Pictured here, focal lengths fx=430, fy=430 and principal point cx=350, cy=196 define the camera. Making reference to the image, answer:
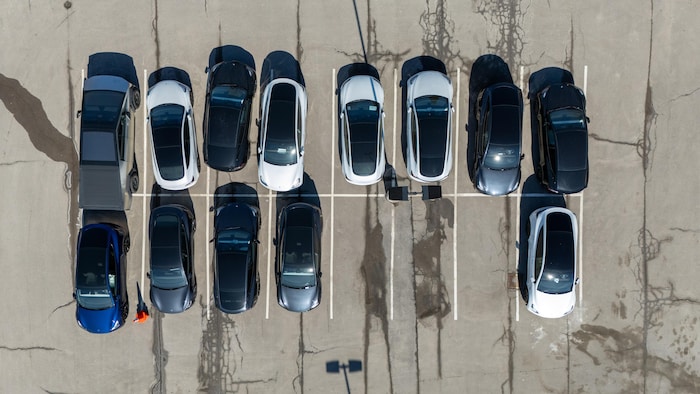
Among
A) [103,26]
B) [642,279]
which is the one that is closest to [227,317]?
[103,26]

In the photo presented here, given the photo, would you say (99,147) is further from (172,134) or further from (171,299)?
(171,299)

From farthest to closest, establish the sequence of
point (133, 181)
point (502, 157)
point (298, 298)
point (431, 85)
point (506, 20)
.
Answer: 1. point (506, 20)
2. point (133, 181)
3. point (298, 298)
4. point (431, 85)
5. point (502, 157)

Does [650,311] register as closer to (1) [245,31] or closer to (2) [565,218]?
(2) [565,218]

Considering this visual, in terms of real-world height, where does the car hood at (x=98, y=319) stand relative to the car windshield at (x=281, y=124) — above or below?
below

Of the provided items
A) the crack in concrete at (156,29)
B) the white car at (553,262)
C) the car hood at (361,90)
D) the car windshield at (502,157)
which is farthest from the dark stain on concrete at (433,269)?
the crack in concrete at (156,29)

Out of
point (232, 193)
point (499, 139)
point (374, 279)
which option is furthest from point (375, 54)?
point (374, 279)

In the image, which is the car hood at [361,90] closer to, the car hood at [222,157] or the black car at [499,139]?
the black car at [499,139]
